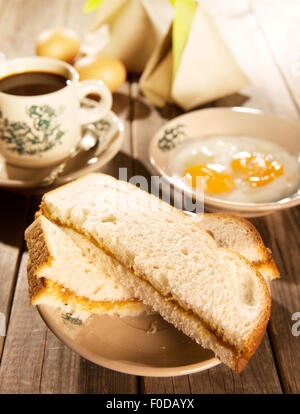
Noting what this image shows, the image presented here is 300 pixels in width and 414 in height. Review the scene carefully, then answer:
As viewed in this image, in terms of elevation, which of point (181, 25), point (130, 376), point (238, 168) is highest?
point (181, 25)

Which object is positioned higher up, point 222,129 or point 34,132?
point 34,132

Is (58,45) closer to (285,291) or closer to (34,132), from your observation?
(34,132)

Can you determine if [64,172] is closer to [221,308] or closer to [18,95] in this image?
[18,95]

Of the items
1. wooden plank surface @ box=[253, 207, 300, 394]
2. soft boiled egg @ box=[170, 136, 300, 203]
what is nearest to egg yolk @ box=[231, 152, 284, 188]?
soft boiled egg @ box=[170, 136, 300, 203]
